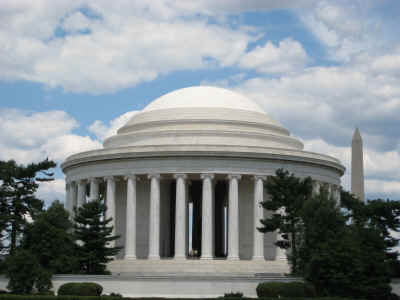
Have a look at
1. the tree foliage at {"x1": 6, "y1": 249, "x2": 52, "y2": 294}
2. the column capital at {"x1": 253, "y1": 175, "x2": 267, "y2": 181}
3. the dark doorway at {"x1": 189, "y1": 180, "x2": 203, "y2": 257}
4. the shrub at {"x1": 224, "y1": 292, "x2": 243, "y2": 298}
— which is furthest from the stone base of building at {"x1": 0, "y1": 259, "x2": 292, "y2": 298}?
the dark doorway at {"x1": 189, "y1": 180, "x2": 203, "y2": 257}

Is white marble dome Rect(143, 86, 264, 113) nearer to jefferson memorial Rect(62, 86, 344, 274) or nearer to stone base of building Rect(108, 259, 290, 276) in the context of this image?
jefferson memorial Rect(62, 86, 344, 274)

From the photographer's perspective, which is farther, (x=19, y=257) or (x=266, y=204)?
(x=266, y=204)

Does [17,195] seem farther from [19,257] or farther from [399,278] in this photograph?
[399,278]

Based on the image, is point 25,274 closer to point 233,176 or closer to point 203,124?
point 233,176

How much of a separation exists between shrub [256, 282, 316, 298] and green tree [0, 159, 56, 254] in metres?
25.2

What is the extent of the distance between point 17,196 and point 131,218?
1324 cm

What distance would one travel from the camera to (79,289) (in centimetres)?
6169

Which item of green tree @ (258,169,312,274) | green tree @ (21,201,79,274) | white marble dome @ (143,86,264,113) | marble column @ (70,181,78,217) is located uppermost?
white marble dome @ (143,86,264,113)

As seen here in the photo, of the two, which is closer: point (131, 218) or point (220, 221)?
point (131, 218)

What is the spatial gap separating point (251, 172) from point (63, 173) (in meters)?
26.8

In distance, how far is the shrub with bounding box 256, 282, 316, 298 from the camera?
2365 inches

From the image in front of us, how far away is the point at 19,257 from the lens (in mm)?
63375

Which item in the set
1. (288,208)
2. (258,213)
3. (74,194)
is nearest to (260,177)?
(258,213)

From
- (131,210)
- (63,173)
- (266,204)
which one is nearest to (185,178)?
(131,210)
